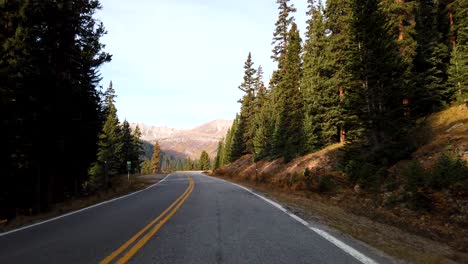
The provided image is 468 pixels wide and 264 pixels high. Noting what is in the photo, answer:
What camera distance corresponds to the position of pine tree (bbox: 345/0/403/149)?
17.6 meters

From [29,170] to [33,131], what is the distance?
323 cm

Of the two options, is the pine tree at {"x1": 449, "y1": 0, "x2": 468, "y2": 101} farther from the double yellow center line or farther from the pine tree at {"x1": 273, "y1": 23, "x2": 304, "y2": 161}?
the double yellow center line

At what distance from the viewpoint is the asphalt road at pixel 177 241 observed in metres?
5.19

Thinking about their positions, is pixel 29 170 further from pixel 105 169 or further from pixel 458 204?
pixel 105 169

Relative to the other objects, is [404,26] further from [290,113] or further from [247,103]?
[247,103]

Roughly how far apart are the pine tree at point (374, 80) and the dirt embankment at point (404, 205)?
220cm

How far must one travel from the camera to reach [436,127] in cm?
2075

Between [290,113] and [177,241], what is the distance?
3145 cm

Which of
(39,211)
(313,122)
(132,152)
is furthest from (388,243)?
(132,152)

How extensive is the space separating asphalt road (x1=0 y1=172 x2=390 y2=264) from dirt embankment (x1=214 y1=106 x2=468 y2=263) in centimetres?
139

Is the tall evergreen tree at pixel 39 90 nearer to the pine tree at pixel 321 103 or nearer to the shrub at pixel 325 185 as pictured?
the shrub at pixel 325 185

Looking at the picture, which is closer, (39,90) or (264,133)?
(39,90)

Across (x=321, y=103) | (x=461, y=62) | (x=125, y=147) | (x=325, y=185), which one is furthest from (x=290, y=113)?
A: (x=125, y=147)

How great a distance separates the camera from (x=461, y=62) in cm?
2517
